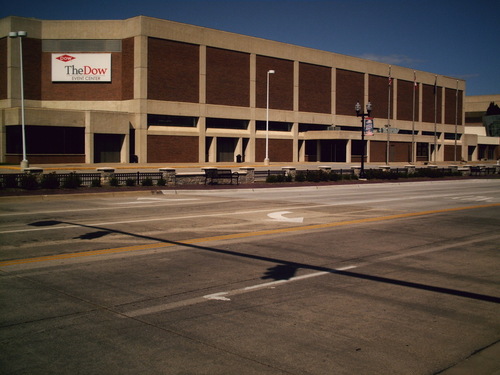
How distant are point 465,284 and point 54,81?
54.3 m

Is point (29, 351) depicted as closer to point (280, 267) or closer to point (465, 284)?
point (280, 267)

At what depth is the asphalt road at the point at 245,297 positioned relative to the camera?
497cm

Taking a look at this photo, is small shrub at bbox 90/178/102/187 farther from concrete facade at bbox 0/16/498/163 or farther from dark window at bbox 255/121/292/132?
dark window at bbox 255/121/292/132

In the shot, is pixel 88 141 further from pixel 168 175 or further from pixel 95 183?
pixel 95 183

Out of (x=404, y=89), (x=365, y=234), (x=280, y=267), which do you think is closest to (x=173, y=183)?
(x=365, y=234)

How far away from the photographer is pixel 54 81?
179 feet

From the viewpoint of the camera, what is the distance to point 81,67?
54.7 m

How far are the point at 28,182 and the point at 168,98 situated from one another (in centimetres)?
3404

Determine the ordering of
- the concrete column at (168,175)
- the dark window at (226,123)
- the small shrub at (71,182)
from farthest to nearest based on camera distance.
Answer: the dark window at (226,123)
the concrete column at (168,175)
the small shrub at (71,182)

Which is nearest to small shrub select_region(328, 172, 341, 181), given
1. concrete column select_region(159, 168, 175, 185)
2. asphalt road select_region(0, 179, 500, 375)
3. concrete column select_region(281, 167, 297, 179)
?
concrete column select_region(281, 167, 297, 179)

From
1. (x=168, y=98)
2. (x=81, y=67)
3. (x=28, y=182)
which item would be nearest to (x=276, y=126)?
(x=168, y=98)

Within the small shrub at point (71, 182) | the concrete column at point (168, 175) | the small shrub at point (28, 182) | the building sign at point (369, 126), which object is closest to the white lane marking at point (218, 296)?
the small shrub at point (28, 182)

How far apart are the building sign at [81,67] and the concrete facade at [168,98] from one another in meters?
0.45

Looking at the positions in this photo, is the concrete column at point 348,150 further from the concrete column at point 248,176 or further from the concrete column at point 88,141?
the concrete column at point 248,176
